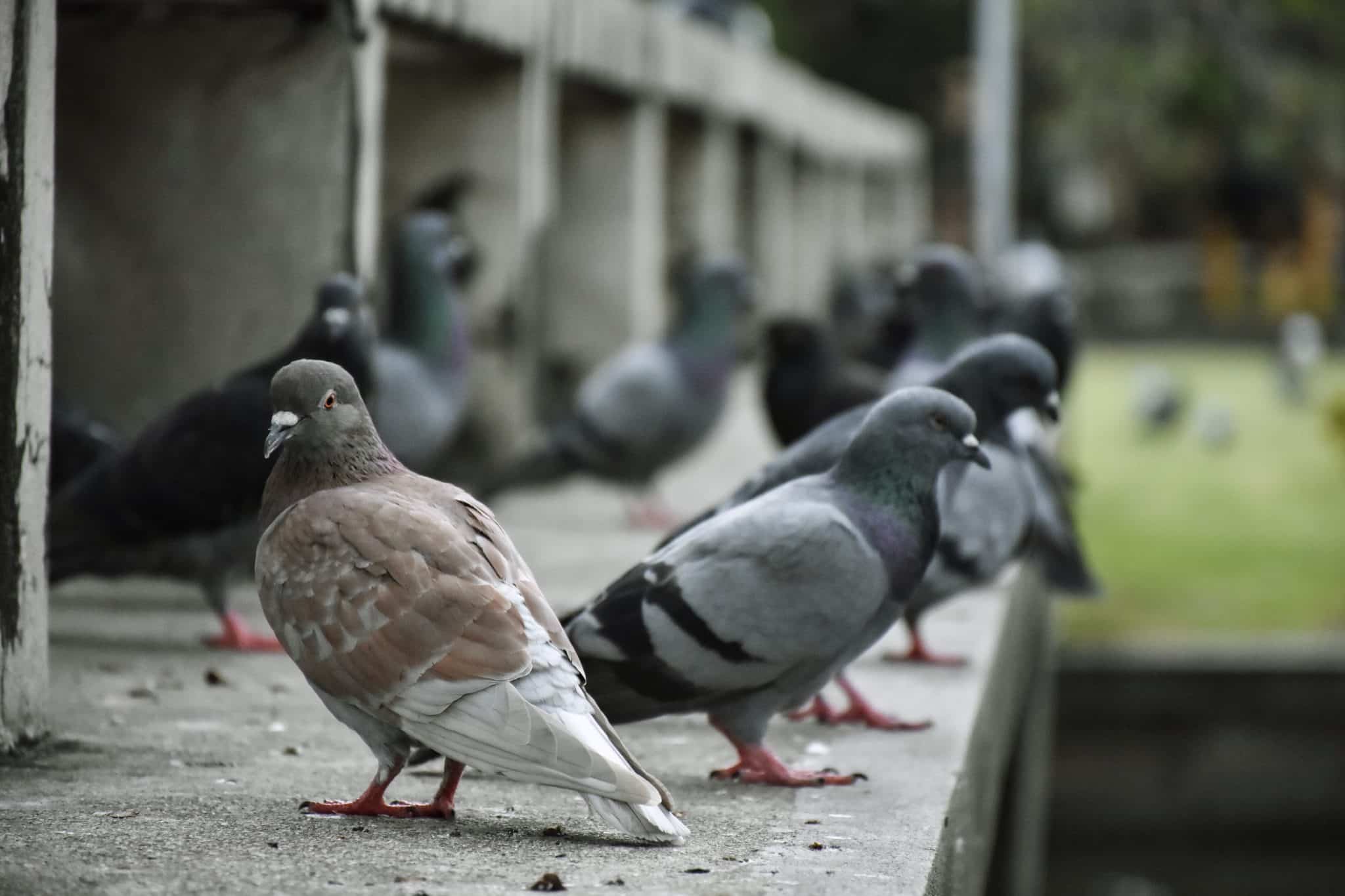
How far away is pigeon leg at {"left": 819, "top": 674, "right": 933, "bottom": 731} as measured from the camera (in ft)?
18.9

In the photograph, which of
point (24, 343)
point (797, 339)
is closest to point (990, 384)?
point (24, 343)

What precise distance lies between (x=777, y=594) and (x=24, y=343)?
75.9 inches

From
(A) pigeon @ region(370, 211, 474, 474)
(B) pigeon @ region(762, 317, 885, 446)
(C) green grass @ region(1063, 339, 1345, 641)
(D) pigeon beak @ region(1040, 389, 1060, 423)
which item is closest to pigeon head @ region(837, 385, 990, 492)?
(D) pigeon beak @ region(1040, 389, 1060, 423)

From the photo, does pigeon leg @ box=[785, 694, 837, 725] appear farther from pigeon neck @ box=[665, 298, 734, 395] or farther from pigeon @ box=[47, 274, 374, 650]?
pigeon neck @ box=[665, 298, 734, 395]

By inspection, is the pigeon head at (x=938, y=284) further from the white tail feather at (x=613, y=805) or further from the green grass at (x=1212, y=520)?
the white tail feather at (x=613, y=805)

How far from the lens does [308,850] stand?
4.07m

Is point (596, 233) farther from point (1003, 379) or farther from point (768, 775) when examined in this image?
point (768, 775)

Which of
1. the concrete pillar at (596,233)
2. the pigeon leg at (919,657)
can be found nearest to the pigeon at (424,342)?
the pigeon leg at (919,657)

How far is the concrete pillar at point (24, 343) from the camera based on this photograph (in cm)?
491

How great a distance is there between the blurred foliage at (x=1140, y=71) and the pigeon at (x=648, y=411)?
28.0 metres

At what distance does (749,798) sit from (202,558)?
2.61 m

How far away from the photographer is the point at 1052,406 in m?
6.13

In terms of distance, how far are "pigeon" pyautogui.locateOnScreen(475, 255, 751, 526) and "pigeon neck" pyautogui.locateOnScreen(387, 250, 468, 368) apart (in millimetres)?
1535

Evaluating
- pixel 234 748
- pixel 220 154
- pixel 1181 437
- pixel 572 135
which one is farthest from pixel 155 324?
pixel 1181 437
